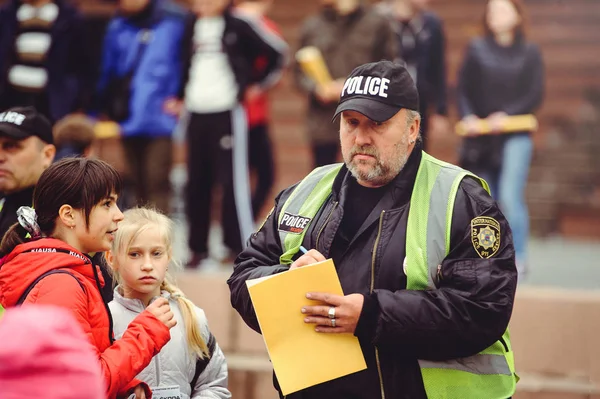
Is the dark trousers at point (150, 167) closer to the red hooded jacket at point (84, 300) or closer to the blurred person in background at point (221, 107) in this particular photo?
the blurred person in background at point (221, 107)

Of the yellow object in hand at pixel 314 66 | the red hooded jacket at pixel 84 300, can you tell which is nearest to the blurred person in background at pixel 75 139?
the yellow object in hand at pixel 314 66

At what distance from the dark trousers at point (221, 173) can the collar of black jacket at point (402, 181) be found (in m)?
3.55

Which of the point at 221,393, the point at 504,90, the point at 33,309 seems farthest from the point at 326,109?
the point at 33,309

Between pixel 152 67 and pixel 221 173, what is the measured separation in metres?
1.02

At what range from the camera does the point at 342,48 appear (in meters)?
7.59

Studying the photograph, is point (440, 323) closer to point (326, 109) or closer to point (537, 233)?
point (326, 109)

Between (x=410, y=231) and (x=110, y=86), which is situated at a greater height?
(x=110, y=86)

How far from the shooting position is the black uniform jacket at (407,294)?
3.40 meters

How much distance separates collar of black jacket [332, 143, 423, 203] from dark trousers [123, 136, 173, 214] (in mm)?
3836

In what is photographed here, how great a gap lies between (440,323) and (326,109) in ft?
14.6

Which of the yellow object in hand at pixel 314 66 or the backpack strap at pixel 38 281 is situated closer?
the backpack strap at pixel 38 281

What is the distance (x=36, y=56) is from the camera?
762cm

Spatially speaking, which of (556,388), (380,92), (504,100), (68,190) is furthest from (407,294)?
(504,100)

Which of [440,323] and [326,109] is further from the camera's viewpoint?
[326,109]
